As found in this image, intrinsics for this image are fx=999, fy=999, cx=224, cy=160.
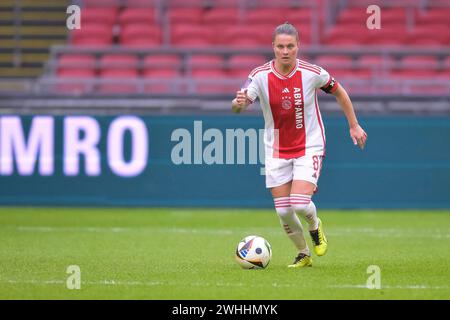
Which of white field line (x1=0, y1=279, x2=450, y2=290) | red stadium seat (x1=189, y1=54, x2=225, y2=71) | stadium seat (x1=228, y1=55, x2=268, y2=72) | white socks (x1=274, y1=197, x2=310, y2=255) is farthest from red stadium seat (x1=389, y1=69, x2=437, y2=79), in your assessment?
white field line (x1=0, y1=279, x2=450, y2=290)

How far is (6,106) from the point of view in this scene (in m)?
16.5

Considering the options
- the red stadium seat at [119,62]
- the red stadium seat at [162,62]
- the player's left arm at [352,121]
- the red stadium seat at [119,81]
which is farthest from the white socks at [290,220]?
the red stadium seat at [119,62]

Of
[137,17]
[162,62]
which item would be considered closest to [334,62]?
[162,62]

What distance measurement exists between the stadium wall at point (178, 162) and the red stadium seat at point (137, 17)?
4.32 metres

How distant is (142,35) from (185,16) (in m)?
0.98

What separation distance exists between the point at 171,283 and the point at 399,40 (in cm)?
1204

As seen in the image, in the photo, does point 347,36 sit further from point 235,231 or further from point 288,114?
point 288,114

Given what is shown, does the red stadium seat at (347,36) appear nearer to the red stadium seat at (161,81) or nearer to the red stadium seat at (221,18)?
the red stadium seat at (221,18)

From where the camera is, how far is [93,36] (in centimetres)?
→ 1962
